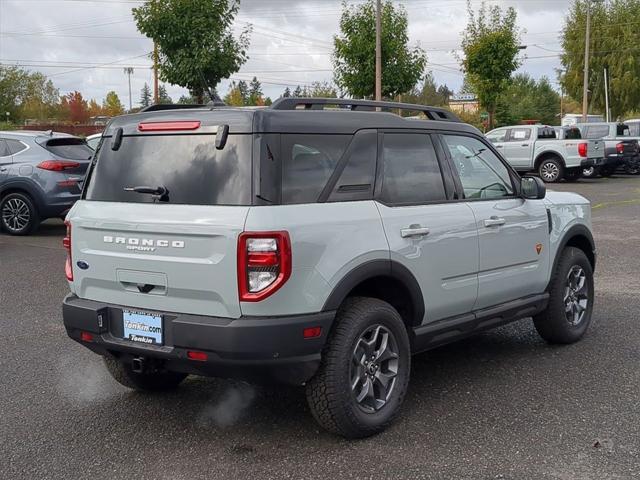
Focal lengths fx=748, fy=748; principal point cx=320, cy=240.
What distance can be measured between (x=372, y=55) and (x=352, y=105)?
832 inches

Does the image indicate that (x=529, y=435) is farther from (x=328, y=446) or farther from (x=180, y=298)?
(x=180, y=298)

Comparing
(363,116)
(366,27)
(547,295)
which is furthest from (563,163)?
(363,116)

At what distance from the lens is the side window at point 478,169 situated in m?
4.94

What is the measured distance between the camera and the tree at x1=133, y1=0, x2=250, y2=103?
59.2 feet

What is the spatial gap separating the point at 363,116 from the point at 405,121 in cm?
38

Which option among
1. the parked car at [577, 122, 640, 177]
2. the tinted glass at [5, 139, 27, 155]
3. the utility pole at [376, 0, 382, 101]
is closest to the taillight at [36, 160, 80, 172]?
the tinted glass at [5, 139, 27, 155]

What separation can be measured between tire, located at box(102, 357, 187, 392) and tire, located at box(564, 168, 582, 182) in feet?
67.0

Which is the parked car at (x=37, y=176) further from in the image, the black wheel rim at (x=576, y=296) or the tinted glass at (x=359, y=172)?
the tinted glass at (x=359, y=172)

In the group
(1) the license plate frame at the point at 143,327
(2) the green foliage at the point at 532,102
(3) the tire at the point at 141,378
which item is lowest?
(3) the tire at the point at 141,378

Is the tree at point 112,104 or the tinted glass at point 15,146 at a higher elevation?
the tree at point 112,104

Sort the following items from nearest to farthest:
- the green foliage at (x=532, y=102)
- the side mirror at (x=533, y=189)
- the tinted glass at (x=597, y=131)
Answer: the side mirror at (x=533, y=189), the tinted glass at (x=597, y=131), the green foliage at (x=532, y=102)

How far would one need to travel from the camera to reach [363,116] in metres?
4.33

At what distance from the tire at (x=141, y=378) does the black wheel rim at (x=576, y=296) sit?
9.97 feet

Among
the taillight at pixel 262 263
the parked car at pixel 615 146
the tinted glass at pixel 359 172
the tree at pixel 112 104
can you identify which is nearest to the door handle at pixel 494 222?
the tinted glass at pixel 359 172
